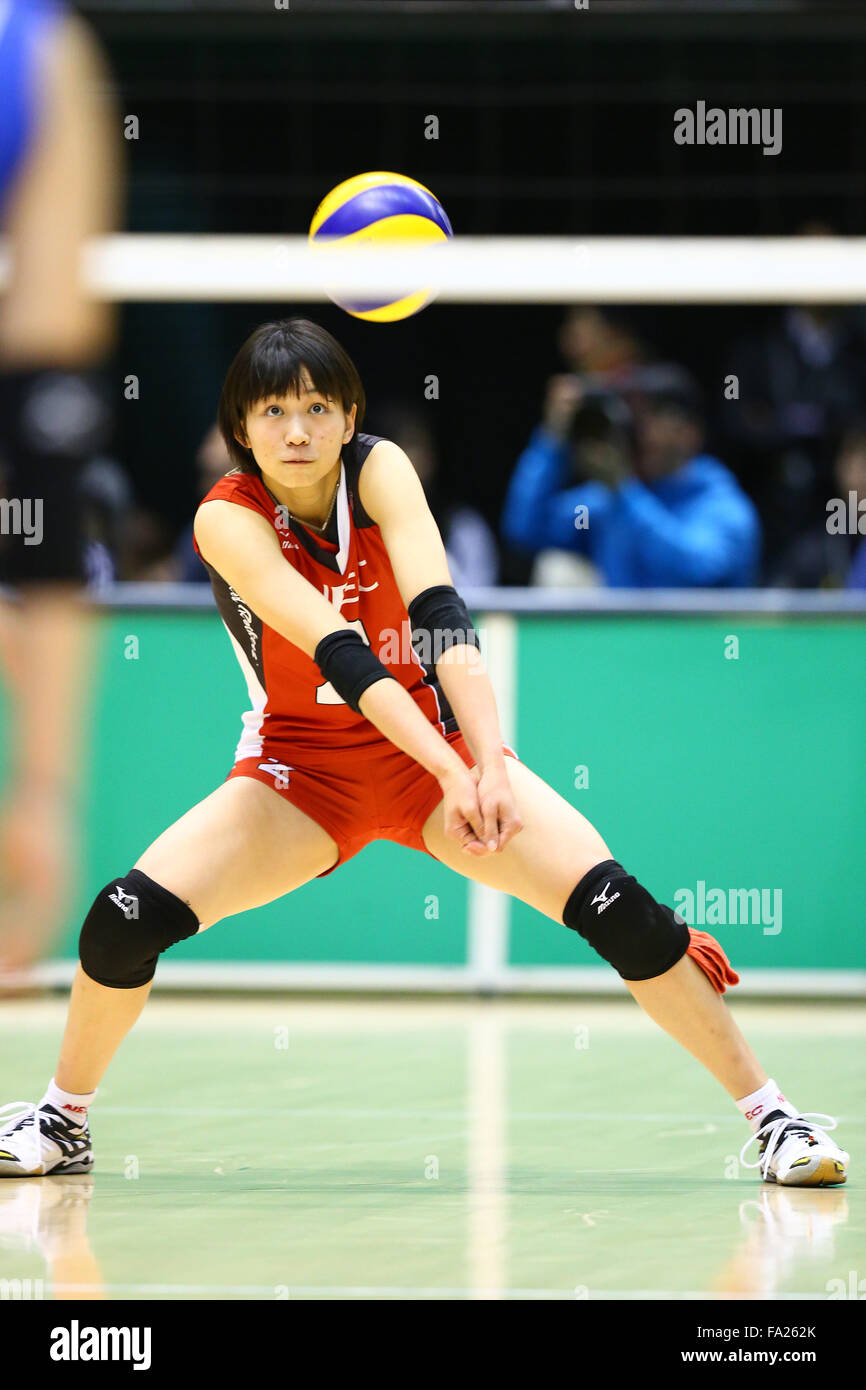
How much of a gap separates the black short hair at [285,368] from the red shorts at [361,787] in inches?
25.3

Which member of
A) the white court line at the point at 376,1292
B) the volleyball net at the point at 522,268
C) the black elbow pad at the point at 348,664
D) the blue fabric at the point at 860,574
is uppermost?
the volleyball net at the point at 522,268

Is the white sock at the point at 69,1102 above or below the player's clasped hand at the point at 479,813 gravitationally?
below

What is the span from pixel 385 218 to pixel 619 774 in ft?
7.51

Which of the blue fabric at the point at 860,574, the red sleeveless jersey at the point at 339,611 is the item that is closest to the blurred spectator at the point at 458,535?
the blue fabric at the point at 860,574

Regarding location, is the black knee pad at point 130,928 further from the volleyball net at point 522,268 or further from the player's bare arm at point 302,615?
the volleyball net at point 522,268

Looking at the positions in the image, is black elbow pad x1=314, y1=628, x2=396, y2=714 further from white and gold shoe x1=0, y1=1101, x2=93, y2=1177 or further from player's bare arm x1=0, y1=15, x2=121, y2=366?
white and gold shoe x1=0, y1=1101, x2=93, y2=1177

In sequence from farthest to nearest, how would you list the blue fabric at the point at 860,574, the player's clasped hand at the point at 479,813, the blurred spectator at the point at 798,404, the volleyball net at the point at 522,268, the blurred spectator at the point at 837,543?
the volleyball net at the point at 522,268 < the blurred spectator at the point at 798,404 < the blurred spectator at the point at 837,543 < the blue fabric at the point at 860,574 < the player's clasped hand at the point at 479,813

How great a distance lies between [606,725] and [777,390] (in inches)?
145

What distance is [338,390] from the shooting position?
322 cm

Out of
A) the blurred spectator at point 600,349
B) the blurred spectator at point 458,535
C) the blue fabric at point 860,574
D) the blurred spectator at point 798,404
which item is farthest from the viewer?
the blurred spectator at point 798,404

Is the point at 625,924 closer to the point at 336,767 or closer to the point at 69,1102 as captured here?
the point at 336,767

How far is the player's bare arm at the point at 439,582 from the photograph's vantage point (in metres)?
3.00

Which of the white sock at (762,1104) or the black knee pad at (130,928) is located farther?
the white sock at (762,1104)
